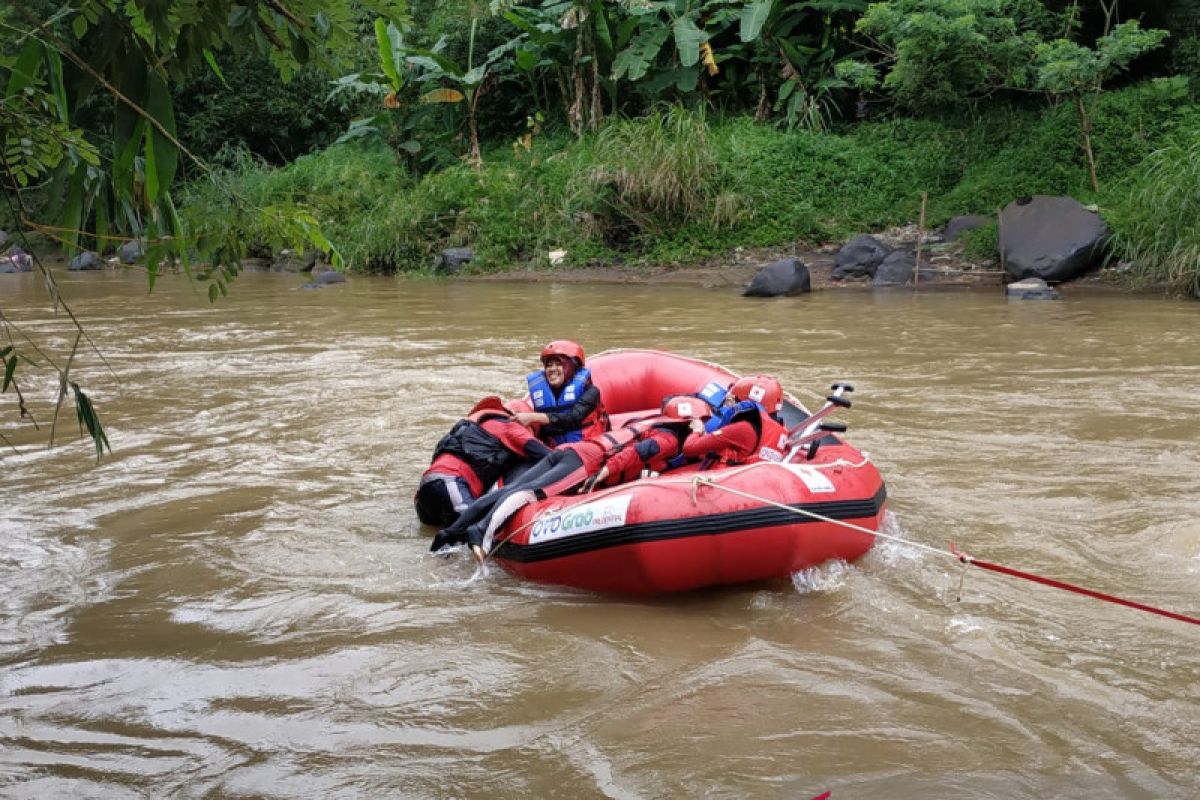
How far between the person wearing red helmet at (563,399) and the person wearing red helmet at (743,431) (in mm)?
660

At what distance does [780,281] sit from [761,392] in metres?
8.40

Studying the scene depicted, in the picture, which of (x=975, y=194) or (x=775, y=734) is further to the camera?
(x=975, y=194)

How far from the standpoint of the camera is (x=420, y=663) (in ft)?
12.8

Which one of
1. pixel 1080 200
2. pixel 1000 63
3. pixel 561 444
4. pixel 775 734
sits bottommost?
pixel 775 734

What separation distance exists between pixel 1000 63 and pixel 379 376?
8.59 meters

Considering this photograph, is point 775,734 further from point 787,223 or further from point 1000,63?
point 787,223

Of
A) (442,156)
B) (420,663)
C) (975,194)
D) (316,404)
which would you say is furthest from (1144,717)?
(442,156)

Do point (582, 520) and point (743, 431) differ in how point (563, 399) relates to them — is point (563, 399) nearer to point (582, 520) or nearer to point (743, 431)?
point (743, 431)

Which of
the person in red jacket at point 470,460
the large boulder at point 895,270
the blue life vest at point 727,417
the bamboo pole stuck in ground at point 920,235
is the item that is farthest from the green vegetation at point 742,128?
the blue life vest at point 727,417

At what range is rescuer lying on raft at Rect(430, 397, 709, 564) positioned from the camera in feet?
15.8

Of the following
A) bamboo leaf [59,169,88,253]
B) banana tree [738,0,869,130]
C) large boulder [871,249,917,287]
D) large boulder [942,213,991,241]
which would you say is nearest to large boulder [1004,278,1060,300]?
large boulder [871,249,917,287]

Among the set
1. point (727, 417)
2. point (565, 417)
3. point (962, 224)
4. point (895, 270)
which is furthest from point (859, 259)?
point (727, 417)

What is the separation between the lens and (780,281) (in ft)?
44.0

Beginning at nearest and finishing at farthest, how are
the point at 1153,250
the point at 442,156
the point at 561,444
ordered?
the point at 561,444, the point at 1153,250, the point at 442,156
